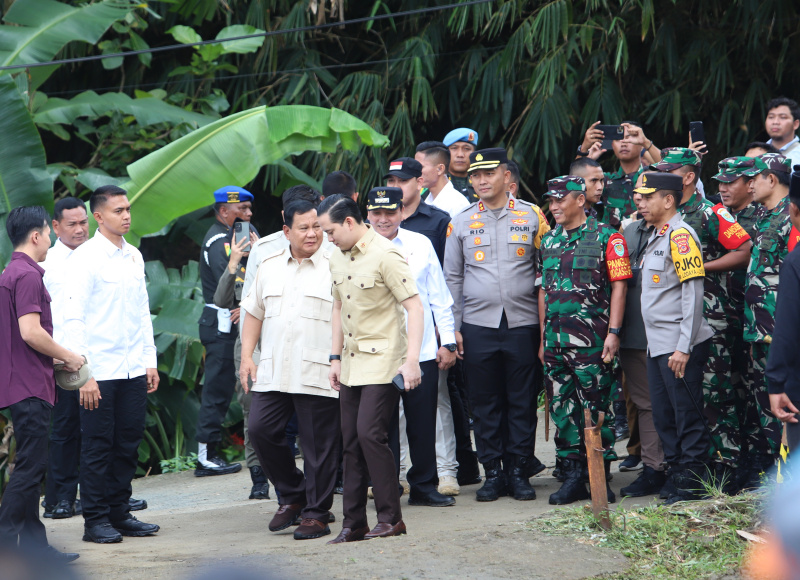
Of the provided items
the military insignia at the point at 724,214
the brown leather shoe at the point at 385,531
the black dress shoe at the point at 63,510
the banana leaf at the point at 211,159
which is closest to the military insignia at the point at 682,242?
the military insignia at the point at 724,214

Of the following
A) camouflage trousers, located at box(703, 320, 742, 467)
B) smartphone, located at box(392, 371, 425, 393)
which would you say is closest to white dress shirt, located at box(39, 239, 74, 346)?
smartphone, located at box(392, 371, 425, 393)

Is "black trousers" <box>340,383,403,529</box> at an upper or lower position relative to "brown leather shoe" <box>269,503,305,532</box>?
upper

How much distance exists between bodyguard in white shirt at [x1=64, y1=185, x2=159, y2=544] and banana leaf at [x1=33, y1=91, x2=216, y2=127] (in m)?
4.56

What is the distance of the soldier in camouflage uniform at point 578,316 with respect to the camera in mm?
5859

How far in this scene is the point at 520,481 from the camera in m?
6.12

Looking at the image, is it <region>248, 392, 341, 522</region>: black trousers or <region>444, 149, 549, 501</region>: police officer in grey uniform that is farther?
<region>444, 149, 549, 501</region>: police officer in grey uniform

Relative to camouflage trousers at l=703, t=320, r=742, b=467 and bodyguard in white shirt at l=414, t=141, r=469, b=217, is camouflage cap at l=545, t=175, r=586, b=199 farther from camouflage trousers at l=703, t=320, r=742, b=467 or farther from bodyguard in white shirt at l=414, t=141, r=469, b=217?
bodyguard in white shirt at l=414, t=141, r=469, b=217

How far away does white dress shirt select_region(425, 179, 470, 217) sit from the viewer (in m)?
7.18

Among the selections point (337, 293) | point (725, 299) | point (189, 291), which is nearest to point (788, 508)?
point (337, 293)

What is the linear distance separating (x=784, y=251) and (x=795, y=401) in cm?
125

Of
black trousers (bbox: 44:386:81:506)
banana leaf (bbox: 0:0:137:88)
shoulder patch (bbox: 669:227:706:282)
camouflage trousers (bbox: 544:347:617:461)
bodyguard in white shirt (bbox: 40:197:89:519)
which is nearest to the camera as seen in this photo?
shoulder patch (bbox: 669:227:706:282)

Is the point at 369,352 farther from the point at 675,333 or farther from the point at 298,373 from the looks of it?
the point at 675,333

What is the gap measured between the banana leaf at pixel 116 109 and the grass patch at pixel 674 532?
258 inches

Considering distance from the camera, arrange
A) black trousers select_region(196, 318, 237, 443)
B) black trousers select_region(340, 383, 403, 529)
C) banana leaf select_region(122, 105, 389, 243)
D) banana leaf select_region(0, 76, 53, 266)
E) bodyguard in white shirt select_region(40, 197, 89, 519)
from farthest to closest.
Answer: banana leaf select_region(122, 105, 389, 243) → banana leaf select_region(0, 76, 53, 266) → black trousers select_region(196, 318, 237, 443) → bodyguard in white shirt select_region(40, 197, 89, 519) → black trousers select_region(340, 383, 403, 529)
